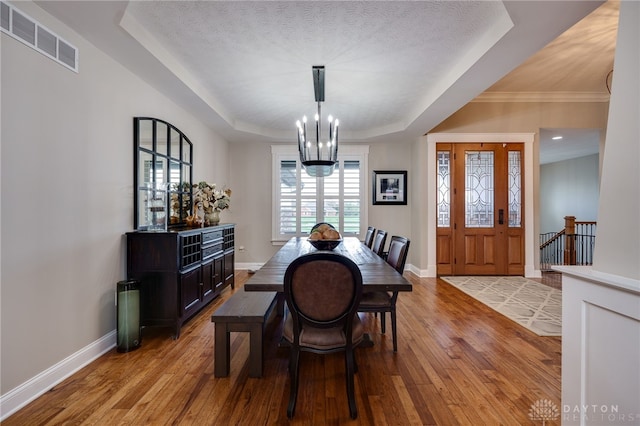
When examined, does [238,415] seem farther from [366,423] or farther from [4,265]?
[4,265]

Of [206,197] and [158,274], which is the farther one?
[206,197]

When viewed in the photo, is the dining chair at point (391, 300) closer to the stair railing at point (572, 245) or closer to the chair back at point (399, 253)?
the chair back at point (399, 253)

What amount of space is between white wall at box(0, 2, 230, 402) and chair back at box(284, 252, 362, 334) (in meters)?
1.67

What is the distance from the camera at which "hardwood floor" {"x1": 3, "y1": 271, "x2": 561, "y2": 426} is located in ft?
5.32

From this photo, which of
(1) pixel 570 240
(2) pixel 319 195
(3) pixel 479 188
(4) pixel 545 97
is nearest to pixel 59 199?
(2) pixel 319 195

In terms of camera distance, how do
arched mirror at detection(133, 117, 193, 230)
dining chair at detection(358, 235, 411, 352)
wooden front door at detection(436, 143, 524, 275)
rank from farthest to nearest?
wooden front door at detection(436, 143, 524, 275) → arched mirror at detection(133, 117, 193, 230) → dining chair at detection(358, 235, 411, 352)

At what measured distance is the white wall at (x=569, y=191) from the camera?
773 centimetres

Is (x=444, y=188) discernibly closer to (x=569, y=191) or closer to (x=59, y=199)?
(x=59, y=199)

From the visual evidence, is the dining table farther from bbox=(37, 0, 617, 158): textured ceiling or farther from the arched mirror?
bbox=(37, 0, 617, 158): textured ceiling

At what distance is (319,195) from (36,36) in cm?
439

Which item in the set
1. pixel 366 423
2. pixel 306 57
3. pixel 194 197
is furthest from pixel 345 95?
pixel 366 423

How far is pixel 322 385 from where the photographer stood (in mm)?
1921

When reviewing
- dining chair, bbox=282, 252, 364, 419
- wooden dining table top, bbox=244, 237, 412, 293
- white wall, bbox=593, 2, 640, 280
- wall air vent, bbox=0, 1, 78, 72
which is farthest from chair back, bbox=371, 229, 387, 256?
wall air vent, bbox=0, 1, 78, 72

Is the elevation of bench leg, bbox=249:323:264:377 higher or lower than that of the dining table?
lower
